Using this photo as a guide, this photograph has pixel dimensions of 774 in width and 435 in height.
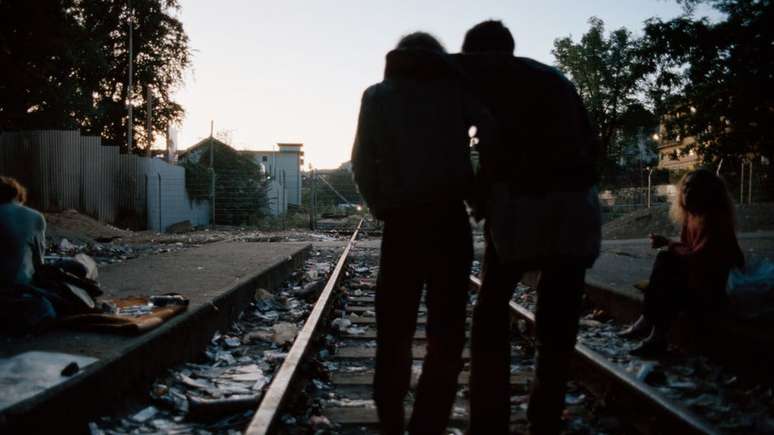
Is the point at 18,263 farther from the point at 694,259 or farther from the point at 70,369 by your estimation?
the point at 694,259

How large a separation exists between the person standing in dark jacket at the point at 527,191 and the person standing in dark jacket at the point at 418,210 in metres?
0.15

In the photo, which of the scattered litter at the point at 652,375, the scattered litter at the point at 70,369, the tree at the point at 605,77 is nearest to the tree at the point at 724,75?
the scattered litter at the point at 652,375

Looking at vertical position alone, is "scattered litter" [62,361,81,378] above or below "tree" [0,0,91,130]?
below

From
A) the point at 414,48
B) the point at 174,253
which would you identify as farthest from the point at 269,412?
the point at 174,253

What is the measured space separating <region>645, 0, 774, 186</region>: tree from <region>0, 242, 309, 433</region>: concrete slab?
18321mm

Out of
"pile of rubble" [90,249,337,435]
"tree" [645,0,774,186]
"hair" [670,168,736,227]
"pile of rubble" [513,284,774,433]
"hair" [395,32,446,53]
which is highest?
"tree" [645,0,774,186]

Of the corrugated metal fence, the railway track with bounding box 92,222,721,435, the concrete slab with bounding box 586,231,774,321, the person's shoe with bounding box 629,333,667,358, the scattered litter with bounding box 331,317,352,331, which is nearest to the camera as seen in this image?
the railway track with bounding box 92,222,721,435

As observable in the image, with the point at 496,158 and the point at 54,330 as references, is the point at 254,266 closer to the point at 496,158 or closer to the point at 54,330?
the point at 54,330

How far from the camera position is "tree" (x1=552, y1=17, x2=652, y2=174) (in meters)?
52.8

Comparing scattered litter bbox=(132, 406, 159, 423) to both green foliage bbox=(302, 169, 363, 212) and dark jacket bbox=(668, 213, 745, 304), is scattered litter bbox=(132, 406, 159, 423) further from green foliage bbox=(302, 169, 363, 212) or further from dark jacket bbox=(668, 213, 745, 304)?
green foliage bbox=(302, 169, 363, 212)

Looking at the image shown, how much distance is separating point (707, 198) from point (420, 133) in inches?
106

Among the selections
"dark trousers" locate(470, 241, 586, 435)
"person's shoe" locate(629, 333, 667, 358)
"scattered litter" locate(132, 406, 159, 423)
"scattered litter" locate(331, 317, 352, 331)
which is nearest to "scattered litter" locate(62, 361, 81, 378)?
"scattered litter" locate(132, 406, 159, 423)

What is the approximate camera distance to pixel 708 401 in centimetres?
368

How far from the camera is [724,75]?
2133 centimetres
